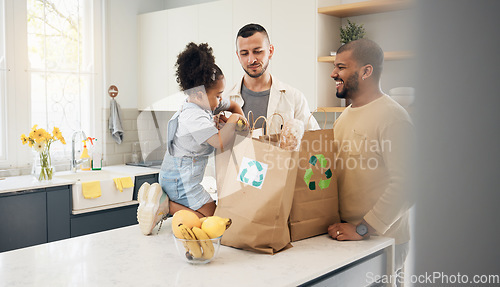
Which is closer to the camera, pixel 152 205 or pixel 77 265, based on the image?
pixel 77 265

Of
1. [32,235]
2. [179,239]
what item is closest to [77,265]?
[179,239]

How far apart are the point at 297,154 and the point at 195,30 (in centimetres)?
247

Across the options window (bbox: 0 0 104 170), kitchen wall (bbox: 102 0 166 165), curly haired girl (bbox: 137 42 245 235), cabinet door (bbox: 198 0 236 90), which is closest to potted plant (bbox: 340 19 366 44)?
cabinet door (bbox: 198 0 236 90)

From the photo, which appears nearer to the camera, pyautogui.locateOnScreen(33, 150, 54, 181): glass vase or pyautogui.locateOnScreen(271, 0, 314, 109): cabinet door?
pyautogui.locateOnScreen(271, 0, 314, 109): cabinet door

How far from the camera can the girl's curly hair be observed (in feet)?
5.74

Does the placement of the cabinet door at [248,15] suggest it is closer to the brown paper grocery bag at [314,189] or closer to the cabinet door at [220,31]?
the cabinet door at [220,31]

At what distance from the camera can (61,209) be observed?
2.97 metres

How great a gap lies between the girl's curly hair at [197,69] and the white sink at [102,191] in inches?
63.3

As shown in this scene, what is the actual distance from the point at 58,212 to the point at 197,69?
1.76 meters

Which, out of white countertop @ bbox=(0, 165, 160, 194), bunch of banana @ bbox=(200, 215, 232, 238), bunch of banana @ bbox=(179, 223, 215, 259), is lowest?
white countertop @ bbox=(0, 165, 160, 194)

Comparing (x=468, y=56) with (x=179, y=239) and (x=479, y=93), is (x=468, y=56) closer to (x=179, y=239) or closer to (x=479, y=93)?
(x=479, y=93)

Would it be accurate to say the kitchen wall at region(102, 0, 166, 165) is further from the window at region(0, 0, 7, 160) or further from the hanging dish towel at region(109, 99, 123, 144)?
the window at region(0, 0, 7, 160)

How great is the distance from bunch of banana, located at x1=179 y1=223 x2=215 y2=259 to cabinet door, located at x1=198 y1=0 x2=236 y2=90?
2148mm

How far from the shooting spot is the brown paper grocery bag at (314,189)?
145 cm
